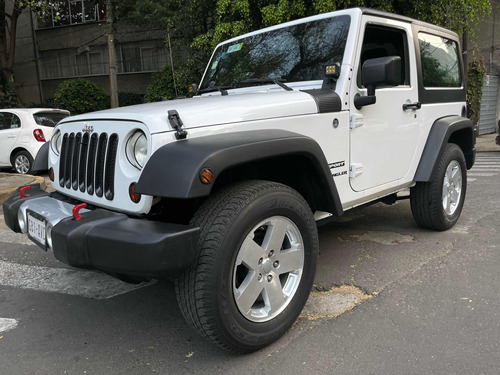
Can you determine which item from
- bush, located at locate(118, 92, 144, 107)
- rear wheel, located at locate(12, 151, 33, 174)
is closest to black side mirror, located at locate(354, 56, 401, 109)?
rear wheel, located at locate(12, 151, 33, 174)

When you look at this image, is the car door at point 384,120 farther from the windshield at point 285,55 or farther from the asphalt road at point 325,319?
the asphalt road at point 325,319

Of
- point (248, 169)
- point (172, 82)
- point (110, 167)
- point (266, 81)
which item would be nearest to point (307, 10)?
point (172, 82)

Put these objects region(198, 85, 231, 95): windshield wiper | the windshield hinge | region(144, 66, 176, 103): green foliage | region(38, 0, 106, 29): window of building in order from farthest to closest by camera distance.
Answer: region(38, 0, 106, 29): window of building
region(144, 66, 176, 103): green foliage
region(198, 85, 231, 95): windshield wiper
the windshield hinge

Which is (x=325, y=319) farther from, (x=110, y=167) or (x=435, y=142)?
(x=435, y=142)

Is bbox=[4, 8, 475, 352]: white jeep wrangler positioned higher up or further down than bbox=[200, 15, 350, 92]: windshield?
further down

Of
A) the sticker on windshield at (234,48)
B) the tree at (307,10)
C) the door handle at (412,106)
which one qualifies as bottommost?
the door handle at (412,106)

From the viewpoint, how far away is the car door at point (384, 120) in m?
3.22

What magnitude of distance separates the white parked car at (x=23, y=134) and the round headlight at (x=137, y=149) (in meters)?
8.13

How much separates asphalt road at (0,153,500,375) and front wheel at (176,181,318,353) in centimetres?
22

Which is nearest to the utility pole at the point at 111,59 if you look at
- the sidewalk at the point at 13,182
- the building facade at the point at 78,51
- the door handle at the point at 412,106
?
the building facade at the point at 78,51

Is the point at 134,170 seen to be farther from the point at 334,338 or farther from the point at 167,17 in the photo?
the point at 167,17

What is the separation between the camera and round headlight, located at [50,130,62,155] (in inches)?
126

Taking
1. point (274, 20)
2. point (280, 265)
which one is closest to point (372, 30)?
point (280, 265)

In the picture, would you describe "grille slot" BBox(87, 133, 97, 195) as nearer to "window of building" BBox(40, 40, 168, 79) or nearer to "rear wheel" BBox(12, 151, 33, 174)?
"rear wheel" BBox(12, 151, 33, 174)
